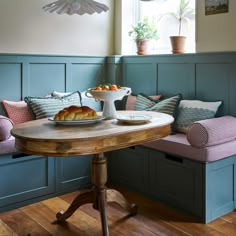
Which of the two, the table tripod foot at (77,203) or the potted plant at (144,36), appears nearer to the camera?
the table tripod foot at (77,203)

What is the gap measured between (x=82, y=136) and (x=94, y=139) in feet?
0.22

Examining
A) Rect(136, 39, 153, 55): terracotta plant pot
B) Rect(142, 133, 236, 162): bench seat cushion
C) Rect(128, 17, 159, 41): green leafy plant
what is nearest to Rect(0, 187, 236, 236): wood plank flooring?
Rect(142, 133, 236, 162): bench seat cushion

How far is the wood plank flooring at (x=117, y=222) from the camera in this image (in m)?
2.62

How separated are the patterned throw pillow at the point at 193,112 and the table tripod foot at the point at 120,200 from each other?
32.1 inches

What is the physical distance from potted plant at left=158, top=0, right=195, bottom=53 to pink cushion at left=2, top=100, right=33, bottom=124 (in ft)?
5.16

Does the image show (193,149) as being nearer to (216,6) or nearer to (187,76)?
(187,76)

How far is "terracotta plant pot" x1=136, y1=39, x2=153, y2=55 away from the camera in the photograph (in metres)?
3.97

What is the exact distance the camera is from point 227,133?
2779 mm

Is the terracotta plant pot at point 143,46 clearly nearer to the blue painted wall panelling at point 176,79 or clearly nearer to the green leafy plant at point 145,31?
the green leafy plant at point 145,31

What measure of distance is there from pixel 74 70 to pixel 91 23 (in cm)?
59

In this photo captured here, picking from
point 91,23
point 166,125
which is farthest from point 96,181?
point 91,23

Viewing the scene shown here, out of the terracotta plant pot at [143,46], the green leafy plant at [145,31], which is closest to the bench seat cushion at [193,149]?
the terracotta plant pot at [143,46]

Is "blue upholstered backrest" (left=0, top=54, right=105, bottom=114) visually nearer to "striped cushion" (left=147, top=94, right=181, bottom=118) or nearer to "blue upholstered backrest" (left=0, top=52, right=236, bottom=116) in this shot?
"blue upholstered backrest" (left=0, top=52, right=236, bottom=116)

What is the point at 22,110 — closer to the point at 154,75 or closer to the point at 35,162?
the point at 35,162
